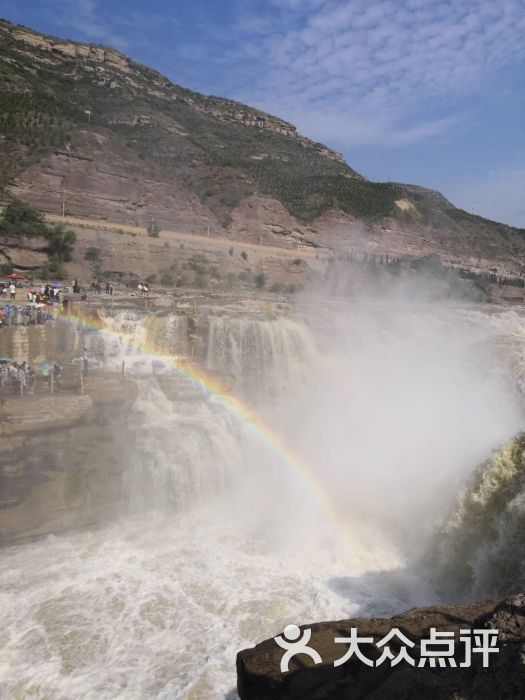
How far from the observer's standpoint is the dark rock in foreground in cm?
259

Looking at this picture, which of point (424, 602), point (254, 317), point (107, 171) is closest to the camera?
point (424, 602)

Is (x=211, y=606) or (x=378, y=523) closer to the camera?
(x=211, y=606)

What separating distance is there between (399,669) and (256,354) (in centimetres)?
1079

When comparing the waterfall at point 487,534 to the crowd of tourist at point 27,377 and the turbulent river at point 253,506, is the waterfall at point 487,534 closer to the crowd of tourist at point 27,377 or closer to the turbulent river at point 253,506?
the turbulent river at point 253,506

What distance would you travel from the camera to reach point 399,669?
304 centimetres

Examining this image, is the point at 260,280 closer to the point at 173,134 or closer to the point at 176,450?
the point at 176,450

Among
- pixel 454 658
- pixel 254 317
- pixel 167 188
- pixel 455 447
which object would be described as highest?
pixel 167 188

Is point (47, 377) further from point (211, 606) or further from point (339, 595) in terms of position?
point (339, 595)

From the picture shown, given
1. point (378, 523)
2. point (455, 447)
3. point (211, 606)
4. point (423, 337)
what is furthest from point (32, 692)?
point (423, 337)

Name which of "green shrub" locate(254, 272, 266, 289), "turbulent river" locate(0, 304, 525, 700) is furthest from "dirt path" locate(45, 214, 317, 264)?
"turbulent river" locate(0, 304, 525, 700)

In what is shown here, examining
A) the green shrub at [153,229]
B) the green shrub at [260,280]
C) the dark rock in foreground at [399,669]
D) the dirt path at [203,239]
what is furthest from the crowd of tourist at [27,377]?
the green shrub at [153,229]

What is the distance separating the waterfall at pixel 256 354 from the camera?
43.7 feet

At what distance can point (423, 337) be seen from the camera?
17.4m

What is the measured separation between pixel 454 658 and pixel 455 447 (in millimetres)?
7057
